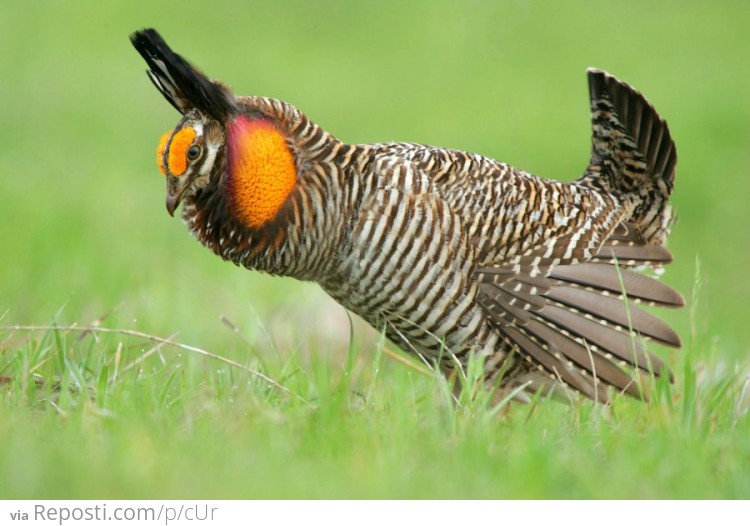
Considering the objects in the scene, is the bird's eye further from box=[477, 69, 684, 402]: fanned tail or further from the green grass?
box=[477, 69, 684, 402]: fanned tail

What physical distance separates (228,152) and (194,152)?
137mm

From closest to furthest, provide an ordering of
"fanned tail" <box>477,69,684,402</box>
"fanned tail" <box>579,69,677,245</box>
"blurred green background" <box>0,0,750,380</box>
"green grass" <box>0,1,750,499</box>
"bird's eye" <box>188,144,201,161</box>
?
"green grass" <box>0,1,750,499</box>, "bird's eye" <box>188,144,201,161</box>, "fanned tail" <box>477,69,684,402</box>, "fanned tail" <box>579,69,677,245</box>, "blurred green background" <box>0,0,750,380</box>

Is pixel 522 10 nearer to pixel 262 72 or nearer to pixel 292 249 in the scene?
pixel 262 72

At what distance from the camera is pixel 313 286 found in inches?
323

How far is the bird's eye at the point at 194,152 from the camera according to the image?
14.5ft

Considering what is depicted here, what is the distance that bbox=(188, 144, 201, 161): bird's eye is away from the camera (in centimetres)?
442

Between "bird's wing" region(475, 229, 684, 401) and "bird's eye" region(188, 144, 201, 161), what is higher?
"bird's wing" region(475, 229, 684, 401)

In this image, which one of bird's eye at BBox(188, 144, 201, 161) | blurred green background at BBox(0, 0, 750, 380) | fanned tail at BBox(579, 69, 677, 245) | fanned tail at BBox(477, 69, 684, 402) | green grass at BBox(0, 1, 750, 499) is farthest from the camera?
blurred green background at BBox(0, 0, 750, 380)

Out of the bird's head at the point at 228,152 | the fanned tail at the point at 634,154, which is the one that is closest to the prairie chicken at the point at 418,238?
the bird's head at the point at 228,152

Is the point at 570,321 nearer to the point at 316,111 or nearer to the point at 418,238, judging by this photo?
the point at 418,238

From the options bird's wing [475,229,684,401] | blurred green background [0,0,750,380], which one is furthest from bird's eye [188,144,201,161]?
blurred green background [0,0,750,380]

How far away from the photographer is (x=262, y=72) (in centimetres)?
1669

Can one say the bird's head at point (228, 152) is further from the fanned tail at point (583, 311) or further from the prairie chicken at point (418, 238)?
the fanned tail at point (583, 311)

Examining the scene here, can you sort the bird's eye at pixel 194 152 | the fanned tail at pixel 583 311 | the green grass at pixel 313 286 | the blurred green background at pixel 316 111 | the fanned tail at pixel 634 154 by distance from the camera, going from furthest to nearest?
the blurred green background at pixel 316 111, the fanned tail at pixel 634 154, the fanned tail at pixel 583 311, the bird's eye at pixel 194 152, the green grass at pixel 313 286
